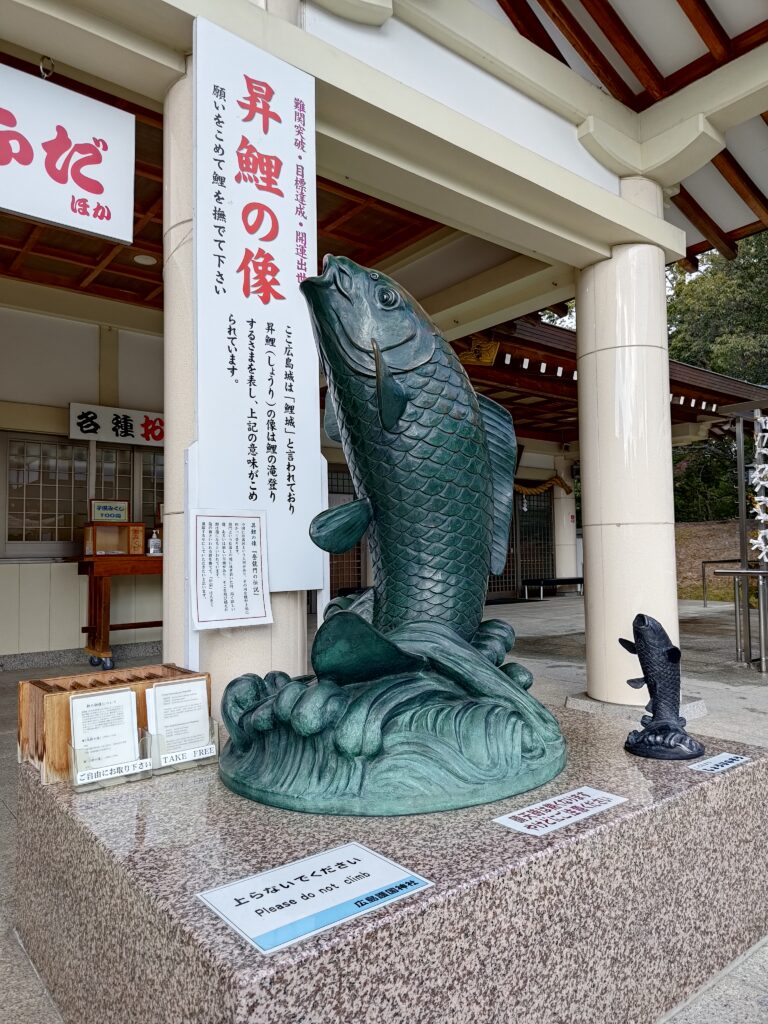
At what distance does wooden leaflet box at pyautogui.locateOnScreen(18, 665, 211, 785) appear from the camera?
1.88 m

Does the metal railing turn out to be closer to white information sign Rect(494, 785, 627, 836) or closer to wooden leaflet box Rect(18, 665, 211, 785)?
white information sign Rect(494, 785, 627, 836)

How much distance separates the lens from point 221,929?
1.14m

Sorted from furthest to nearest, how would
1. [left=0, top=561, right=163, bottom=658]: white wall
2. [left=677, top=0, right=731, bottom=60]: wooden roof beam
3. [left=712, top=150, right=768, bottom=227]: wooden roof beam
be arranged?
[left=0, top=561, right=163, bottom=658]: white wall
[left=712, top=150, right=768, bottom=227]: wooden roof beam
[left=677, top=0, right=731, bottom=60]: wooden roof beam

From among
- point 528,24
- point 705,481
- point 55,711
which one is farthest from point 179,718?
point 705,481

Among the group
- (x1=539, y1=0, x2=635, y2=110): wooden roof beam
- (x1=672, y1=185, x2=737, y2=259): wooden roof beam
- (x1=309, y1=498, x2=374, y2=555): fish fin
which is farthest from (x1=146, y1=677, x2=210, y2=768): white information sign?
(x1=672, y1=185, x2=737, y2=259): wooden roof beam

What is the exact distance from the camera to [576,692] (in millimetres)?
5074

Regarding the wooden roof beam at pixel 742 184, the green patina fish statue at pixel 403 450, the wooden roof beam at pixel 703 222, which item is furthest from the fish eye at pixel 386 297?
the wooden roof beam at pixel 703 222

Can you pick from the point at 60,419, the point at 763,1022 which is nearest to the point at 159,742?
the point at 763,1022

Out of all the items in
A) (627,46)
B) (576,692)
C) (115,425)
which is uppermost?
(627,46)

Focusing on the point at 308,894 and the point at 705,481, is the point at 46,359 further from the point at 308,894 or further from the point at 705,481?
the point at 705,481

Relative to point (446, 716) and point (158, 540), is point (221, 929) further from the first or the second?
point (158, 540)

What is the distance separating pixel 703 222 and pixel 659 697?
15.9 feet

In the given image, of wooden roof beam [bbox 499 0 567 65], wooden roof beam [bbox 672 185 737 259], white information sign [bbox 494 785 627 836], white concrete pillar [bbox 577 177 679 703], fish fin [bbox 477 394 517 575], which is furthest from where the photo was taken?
wooden roof beam [bbox 672 185 737 259]

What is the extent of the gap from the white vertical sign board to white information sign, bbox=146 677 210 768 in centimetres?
70
